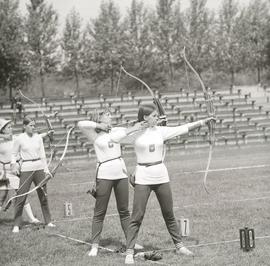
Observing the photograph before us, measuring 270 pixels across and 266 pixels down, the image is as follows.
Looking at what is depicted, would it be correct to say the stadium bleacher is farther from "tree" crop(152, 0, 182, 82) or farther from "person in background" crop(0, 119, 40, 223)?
"person in background" crop(0, 119, 40, 223)

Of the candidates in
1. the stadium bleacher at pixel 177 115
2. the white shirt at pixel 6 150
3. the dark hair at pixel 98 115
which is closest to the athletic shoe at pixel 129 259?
the dark hair at pixel 98 115

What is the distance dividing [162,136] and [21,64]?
30.1 metres

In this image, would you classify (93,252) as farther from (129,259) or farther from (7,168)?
(7,168)

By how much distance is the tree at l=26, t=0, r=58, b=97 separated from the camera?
1580 inches

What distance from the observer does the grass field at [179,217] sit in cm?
854

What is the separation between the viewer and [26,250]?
9375 millimetres

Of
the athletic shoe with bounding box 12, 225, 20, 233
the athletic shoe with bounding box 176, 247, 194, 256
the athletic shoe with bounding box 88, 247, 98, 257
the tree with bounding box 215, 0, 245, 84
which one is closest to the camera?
the athletic shoe with bounding box 176, 247, 194, 256

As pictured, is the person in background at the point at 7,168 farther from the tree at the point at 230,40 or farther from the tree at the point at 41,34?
the tree at the point at 230,40

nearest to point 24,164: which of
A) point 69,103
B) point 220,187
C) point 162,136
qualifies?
point 162,136

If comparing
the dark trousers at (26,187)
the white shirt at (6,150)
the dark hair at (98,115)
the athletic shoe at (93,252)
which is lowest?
the athletic shoe at (93,252)

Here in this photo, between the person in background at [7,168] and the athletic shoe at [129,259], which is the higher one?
the person in background at [7,168]

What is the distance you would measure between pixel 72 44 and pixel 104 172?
113ft

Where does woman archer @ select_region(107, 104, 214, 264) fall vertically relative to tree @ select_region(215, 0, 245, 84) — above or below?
below

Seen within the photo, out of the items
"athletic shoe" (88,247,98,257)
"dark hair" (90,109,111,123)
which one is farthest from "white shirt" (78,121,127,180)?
"athletic shoe" (88,247,98,257)
